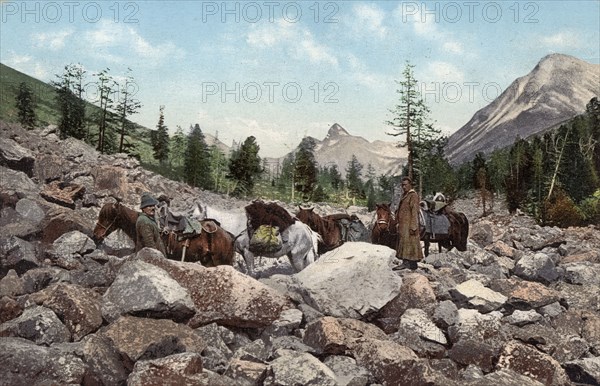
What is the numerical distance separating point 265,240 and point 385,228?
4175mm

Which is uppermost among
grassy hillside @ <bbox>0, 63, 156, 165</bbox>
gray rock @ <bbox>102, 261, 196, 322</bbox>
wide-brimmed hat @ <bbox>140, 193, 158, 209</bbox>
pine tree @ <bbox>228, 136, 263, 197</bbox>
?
grassy hillside @ <bbox>0, 63, 156, 165</bbox>

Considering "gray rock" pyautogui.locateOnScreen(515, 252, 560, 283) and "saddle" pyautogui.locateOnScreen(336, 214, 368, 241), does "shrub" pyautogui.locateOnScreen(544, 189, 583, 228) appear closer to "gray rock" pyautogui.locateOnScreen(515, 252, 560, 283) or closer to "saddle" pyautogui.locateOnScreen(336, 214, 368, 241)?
"gray rock" pyautogui.locateOnScreen(515, 252, 560, 283)

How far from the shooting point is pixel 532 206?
43.7 m

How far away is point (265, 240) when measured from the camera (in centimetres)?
941

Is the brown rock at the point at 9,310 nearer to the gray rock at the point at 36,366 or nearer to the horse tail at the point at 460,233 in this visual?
the gray rock at the point at 36,366

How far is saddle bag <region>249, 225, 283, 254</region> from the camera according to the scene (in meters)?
9.41

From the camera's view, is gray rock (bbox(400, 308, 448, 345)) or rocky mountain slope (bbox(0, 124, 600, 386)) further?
gray rock (bbox(400, 308, 448, 345))

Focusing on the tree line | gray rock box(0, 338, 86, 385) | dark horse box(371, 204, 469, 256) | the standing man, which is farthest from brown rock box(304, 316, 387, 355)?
the tree line

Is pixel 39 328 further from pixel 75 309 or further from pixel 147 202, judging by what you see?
pixel 147 202

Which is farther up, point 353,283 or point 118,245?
point 118,245

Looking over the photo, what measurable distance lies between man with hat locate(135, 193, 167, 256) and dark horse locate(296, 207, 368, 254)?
405cm

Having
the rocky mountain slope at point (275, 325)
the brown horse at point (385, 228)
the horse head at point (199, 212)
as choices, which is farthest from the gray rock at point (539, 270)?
the horse head at point (199, 212)

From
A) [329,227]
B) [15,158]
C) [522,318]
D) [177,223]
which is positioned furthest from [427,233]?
[15,158]

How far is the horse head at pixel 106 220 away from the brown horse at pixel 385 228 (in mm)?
6322
